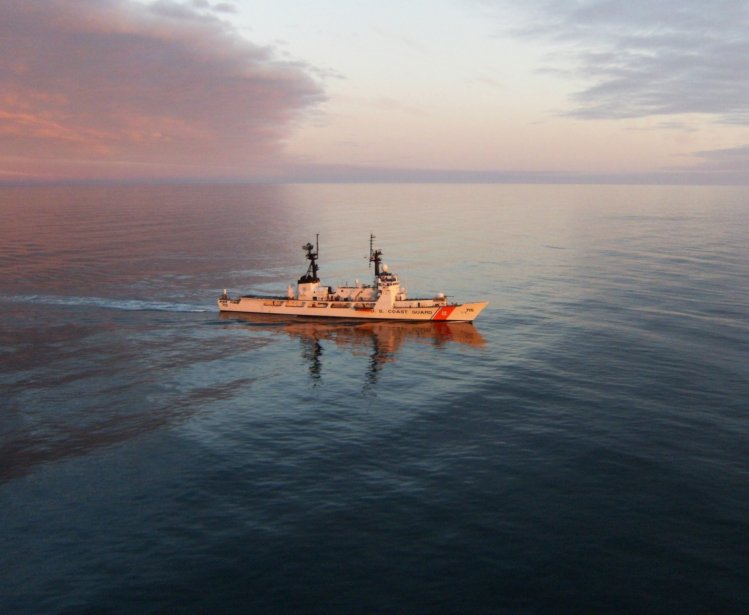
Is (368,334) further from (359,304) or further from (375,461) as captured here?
(375,461)

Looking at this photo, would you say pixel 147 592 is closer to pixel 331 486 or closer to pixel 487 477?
pixel 331 486

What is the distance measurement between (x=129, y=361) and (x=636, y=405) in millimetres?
55138

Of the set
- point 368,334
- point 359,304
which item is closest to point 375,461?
point 368,334

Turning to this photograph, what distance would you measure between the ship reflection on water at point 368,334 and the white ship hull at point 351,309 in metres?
0.98

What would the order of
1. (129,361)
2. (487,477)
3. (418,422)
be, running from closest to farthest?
(487,477)
(418,422)
(129,361)

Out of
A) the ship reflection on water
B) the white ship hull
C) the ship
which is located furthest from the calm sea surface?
the ship

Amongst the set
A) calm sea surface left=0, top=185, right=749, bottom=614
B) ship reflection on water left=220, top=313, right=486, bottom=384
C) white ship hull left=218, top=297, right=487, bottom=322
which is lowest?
calm sea surface left=0, top=185, right=749, bottom=614

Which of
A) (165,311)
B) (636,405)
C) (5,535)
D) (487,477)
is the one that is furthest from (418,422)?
(165,311)

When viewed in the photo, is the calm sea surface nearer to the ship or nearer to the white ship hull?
the white ship hull

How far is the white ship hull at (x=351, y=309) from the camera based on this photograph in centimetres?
8694

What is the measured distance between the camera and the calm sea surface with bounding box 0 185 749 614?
2877cm

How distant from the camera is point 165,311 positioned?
294 ft

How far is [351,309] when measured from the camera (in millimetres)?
90125

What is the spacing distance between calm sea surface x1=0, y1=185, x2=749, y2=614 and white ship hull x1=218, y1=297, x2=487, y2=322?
324 centimetres
